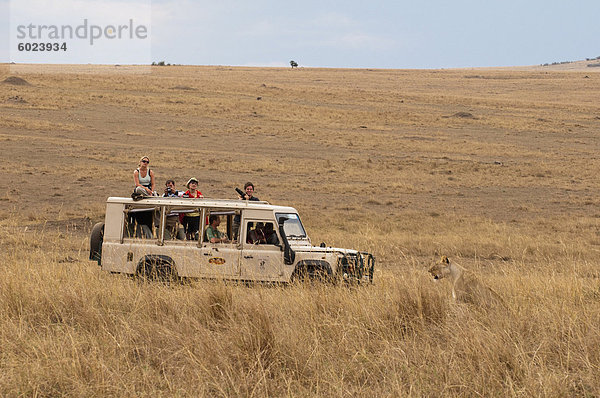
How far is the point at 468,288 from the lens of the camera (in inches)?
273

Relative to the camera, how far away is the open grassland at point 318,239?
4801 mm

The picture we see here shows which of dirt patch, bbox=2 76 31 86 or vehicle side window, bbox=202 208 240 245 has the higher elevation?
dirt patch, bbox=2 76 31 86

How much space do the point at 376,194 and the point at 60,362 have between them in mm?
22469

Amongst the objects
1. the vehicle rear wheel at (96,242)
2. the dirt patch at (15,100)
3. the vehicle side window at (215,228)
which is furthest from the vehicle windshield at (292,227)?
the dirt patch at (15,100)

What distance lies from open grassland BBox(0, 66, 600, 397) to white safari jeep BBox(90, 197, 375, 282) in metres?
1.00

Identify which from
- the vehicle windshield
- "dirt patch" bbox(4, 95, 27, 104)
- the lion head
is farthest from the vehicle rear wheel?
"dirt patch" bbox(4, 95, 27, 104)

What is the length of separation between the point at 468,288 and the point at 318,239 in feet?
30.7

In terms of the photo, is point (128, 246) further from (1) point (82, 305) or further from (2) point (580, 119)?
(2) point (580, 119)

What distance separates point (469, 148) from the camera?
132ft

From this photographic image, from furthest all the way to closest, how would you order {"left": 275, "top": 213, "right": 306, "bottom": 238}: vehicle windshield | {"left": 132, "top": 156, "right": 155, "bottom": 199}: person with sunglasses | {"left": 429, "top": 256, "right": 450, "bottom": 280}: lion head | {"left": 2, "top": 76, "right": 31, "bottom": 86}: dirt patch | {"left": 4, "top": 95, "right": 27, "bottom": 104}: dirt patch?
{"left": 2, "top": 76, "right": 31, "bottom": 86}: dirt patch
{"left": 4, "top": 95, "right": 27, "bottom": 104}: dirt patch
{"left": 132, "top": 156, "right": 155, "bottom": 199}: person with sunglasses
{"left": 275, "top": 213, "right": 306, "bottom": 238}: vehicle windshield
{"left": 429, "top": 256, "right": 450, "bottom": 280}: lion head

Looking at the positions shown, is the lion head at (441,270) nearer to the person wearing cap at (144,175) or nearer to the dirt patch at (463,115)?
the person wearing cap at (144,175)

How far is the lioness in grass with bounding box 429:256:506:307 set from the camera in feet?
21.8

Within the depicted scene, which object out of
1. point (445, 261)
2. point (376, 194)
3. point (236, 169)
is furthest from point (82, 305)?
point (236, 169)

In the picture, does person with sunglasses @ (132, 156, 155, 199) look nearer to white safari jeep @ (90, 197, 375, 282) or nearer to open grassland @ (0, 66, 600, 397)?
open grassland @ (0, 66, 600, 397)
